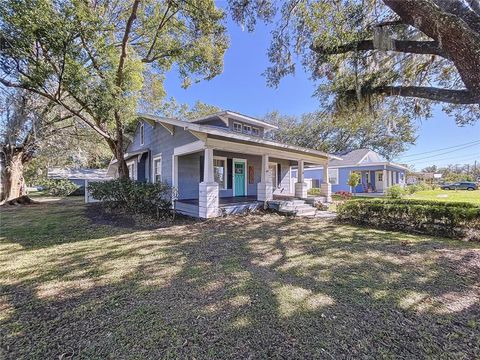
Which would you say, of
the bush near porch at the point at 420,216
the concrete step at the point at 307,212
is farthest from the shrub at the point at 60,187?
the bush near porch at the point at 420,216

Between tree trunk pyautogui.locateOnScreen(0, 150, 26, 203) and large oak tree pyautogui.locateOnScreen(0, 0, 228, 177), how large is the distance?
6.04m

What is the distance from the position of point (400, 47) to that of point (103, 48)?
32.7 feet

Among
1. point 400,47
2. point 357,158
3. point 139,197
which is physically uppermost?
point 400,47

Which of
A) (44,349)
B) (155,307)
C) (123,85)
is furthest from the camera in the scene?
(123,85)

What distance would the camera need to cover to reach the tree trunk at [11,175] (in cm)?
1431

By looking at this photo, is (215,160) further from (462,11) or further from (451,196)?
(451,196)

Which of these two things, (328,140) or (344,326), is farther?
(328,140)

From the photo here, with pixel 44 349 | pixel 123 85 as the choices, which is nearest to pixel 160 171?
pixel 123 85

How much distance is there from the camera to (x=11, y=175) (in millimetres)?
14539

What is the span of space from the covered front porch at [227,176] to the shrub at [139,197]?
1030 millimetres

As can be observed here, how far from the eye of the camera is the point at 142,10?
11.0m

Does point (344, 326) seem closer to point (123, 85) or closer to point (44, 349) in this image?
point (44, 349)

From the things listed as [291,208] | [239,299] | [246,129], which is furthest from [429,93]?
[246,129]

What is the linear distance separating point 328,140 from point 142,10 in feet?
89.1
